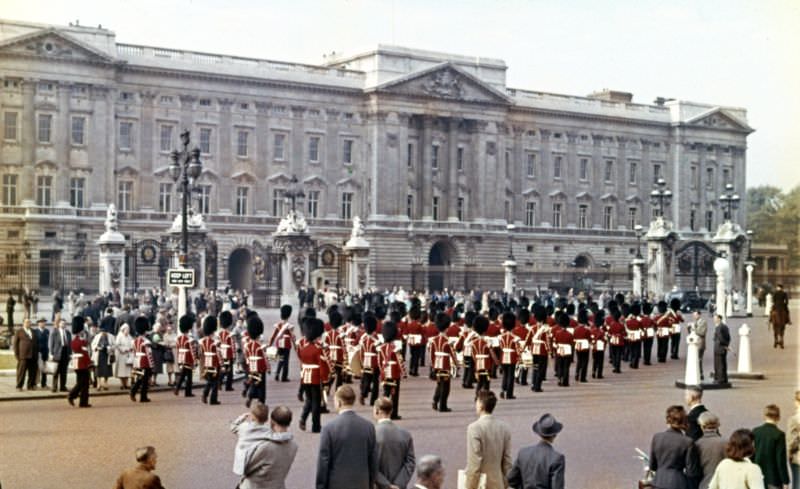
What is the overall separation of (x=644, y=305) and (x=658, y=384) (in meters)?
6.21

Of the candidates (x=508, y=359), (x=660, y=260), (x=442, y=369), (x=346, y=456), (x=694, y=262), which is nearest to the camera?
(x=346, y=456)

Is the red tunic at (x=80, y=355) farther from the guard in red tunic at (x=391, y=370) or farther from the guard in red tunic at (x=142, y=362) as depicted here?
the guard in red tunic at (x=391, y=370)

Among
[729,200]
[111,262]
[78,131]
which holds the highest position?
[78,131]

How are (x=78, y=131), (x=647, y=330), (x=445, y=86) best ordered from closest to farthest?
1. (x=647, y=330)
2. (x=78, y=131)
3. (x=445, y=86)

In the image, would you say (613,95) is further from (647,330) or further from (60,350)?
(60,350)

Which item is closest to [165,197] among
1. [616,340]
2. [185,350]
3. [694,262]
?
[694,262]

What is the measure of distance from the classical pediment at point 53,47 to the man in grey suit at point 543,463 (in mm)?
56492

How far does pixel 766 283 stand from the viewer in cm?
6800

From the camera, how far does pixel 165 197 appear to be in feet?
226

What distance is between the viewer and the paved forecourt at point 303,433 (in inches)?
583

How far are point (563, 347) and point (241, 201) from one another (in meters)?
A: 48.3

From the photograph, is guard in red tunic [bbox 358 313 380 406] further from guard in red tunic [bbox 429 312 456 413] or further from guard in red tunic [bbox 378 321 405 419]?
guard in red tunic [bbox 378 321 405 419]

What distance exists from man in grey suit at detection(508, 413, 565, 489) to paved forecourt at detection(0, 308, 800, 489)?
3995 millimetres

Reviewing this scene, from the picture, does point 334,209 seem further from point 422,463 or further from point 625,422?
point 422,463
